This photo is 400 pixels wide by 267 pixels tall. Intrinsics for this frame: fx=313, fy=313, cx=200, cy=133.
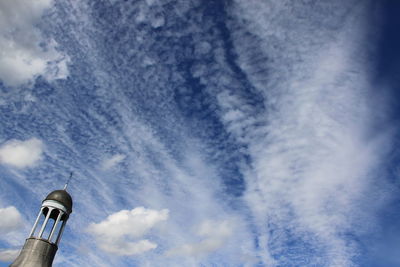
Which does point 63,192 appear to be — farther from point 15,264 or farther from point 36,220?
point 15,264

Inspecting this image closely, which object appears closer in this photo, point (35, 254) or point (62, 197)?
point (35, 254)

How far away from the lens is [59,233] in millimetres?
31500

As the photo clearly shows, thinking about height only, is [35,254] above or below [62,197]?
below

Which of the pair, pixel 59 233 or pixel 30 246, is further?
pixel 59 233

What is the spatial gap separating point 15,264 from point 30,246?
1764mm

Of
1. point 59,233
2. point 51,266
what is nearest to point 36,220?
point 59,233

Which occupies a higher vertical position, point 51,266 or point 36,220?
point 36,220

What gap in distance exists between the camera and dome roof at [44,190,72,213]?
3241 centimetres

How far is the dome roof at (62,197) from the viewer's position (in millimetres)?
32406

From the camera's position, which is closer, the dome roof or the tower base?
the tower base

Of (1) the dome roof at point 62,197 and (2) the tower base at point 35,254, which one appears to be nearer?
(2) the tower base at point 35,254

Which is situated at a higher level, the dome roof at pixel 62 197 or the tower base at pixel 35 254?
the dome roof at pixel 62 197

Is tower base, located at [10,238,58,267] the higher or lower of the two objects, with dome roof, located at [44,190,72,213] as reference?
lower

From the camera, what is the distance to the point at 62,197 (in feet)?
107
